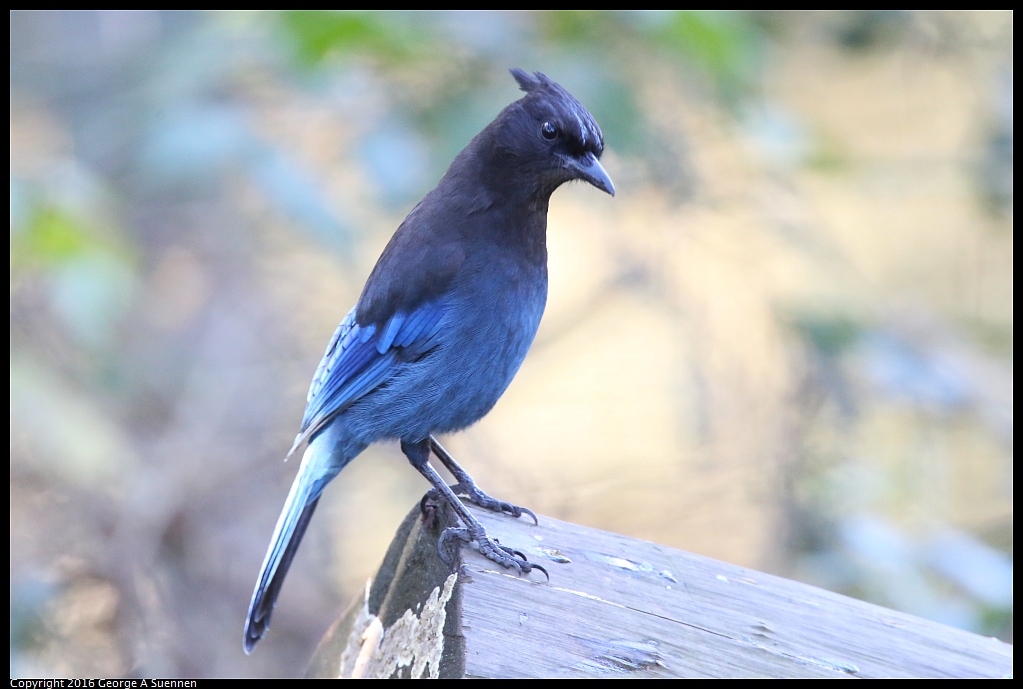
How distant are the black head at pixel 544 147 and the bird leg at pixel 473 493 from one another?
0.77 m

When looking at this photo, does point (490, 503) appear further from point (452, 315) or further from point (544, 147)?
point (544, 147)

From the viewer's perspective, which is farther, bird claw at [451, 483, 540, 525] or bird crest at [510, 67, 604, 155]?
bird crest at [510, 67, 604, 155]

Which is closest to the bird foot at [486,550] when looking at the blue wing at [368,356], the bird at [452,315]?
the bird at [452,315]

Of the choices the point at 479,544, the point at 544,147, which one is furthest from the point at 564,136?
the point at 479,544

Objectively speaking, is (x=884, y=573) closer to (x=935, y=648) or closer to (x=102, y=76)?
(x=935, y=648)

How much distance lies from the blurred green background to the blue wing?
551mm

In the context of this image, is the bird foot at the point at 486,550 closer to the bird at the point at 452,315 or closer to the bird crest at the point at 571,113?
the bird at the point at 452,315

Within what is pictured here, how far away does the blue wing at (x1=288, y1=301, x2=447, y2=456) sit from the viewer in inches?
118

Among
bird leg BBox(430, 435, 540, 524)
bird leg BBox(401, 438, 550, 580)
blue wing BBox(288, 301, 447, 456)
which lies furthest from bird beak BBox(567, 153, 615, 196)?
bird leg BBox(401, 438, 550, 580)

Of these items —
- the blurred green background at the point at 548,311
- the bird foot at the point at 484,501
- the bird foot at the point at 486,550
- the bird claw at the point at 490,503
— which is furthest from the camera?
the blurred green background at the point at 548,311

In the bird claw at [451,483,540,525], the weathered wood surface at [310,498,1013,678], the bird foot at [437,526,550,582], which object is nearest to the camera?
the weathered wood surface at [310,498,1013,678]

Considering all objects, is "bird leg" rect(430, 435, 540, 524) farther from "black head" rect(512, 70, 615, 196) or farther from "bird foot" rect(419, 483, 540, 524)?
"black head" rect(512, 70, 615, 196)

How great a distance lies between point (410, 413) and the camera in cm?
298

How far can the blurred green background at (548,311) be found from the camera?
362 centimetres
